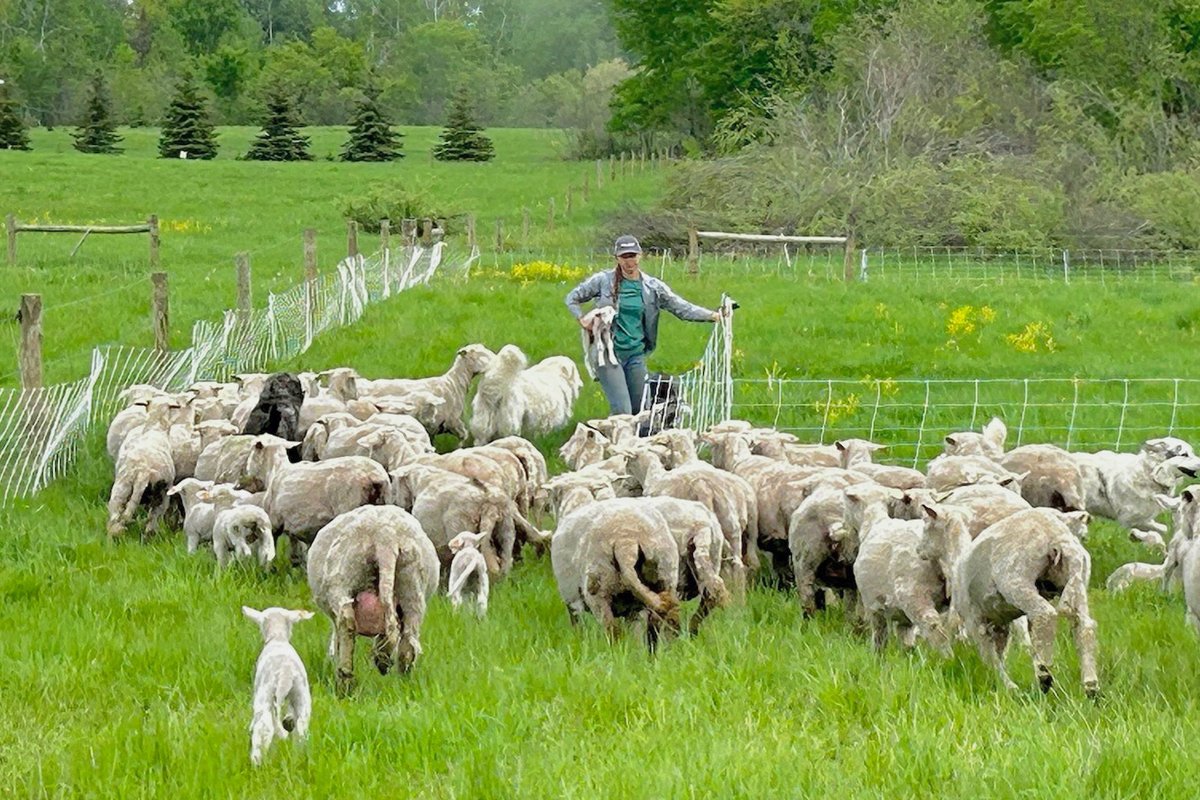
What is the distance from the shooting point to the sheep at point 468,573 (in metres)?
8.84

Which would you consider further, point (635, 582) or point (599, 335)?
point (599, 335)

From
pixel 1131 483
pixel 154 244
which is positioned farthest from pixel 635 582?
pixel 154 244

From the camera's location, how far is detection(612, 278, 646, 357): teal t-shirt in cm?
1445

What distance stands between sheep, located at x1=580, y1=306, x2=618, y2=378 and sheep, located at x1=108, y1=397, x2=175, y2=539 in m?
4.01

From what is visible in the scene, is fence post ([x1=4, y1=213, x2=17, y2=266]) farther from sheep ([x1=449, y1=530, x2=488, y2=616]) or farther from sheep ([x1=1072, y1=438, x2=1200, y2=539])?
sheep ([x1=1072, y1=438, x2=1200, y2=539])

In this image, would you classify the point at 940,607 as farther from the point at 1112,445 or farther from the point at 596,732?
the point at 1112,445

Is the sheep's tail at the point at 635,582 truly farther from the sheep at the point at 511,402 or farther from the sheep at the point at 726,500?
the sheep at the point at 511,402

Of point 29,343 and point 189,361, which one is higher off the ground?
point 29,343

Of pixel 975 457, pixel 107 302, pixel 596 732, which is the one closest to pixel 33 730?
pixel 596 732

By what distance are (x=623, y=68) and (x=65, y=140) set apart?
43295mm

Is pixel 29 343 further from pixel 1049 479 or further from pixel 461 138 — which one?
pixel 461 138

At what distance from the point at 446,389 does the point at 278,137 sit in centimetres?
5598

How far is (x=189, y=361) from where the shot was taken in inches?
665

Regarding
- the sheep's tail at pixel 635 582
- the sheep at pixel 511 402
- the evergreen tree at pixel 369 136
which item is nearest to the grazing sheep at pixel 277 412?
the sheep at pixel 511 402
